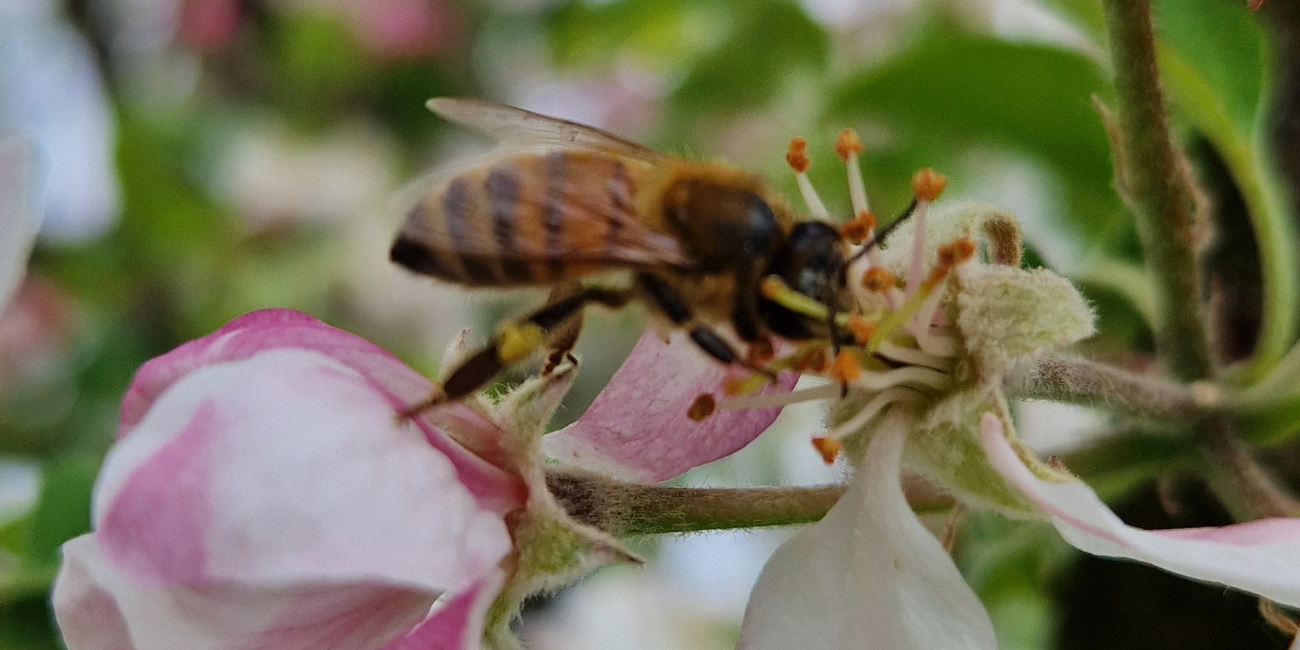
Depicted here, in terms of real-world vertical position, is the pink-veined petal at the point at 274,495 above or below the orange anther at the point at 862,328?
above

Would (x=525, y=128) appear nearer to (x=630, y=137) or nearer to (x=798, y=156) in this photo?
(x=798, y=156)

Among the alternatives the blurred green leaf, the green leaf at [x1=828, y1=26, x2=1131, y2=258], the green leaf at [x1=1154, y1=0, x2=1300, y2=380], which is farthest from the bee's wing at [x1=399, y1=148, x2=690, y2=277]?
the blurred green leaf

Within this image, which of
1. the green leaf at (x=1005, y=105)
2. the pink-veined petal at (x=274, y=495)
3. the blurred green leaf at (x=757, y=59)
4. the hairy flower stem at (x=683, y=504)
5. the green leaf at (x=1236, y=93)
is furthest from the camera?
the blurred green leaf at (x=757, y=59)

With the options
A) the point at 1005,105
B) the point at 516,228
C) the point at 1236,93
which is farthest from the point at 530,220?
the point at 1005,105

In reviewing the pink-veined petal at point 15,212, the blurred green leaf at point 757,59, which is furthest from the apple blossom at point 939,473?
the blurred green leaf at point 757,59

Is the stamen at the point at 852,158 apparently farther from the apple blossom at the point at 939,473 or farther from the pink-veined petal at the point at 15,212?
the pink-veined petal at the point at 15,212

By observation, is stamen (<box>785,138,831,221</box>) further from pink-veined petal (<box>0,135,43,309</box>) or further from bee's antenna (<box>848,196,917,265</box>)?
pink-veined petal (<box>0,135,43,309</box>)
